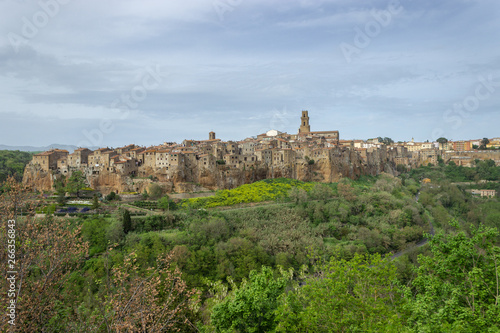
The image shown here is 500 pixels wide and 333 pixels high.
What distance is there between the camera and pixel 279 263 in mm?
28828

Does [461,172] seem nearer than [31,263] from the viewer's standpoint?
No

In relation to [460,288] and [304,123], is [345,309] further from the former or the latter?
[304,123]

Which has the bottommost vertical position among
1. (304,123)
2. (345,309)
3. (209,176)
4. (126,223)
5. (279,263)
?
(279,263)

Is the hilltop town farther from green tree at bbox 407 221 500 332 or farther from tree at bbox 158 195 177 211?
green tree at bbox 407 221 500 332

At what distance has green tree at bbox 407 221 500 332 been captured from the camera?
855cm

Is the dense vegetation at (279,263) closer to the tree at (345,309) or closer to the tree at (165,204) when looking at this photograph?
the tree at (345,309)

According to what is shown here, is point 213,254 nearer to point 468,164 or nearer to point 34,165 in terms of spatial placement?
point 34,165

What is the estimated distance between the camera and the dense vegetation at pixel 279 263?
754cm

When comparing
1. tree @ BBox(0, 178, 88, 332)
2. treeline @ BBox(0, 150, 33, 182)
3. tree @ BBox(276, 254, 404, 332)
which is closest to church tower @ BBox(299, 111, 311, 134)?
treeline @ BBox(0, 150, 33, 182)

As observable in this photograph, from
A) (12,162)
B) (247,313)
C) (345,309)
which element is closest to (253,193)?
(247,313)

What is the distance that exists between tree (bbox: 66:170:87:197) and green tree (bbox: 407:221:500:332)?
39587 millimetres

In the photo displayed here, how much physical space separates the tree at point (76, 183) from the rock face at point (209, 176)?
1.15 metres

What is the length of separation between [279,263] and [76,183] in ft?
91.1

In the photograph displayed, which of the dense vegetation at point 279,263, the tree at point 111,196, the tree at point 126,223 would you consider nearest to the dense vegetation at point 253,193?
the dense vegetation at point 279,263
